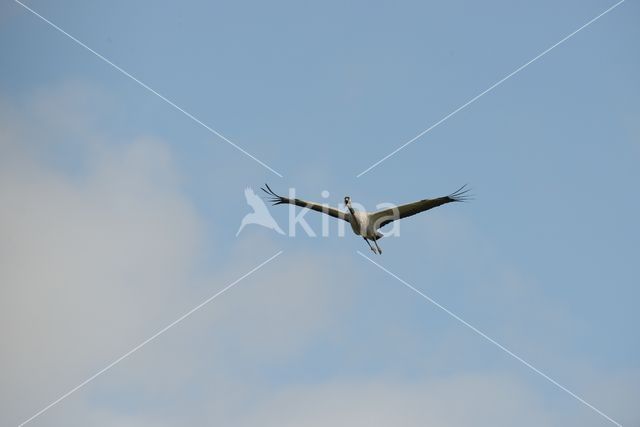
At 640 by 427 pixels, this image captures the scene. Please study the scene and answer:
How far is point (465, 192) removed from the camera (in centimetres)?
6116

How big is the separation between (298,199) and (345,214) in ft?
7.57

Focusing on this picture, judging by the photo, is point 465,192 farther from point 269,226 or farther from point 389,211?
point 269,226

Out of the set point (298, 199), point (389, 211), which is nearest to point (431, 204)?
point (389, 211)

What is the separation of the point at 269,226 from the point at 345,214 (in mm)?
3570

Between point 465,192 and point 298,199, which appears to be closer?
point 465,192

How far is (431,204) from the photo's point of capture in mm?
62625

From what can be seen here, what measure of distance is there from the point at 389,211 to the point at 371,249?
5.91 feet

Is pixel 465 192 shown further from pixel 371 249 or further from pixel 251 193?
pixel 251 193

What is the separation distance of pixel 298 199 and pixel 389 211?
4524 mm

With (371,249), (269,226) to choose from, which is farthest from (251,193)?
(371,249)

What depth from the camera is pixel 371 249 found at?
207 feet

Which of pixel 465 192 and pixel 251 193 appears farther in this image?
pixel 251 193

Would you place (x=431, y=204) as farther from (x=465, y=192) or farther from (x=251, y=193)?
(x=251, y=193)

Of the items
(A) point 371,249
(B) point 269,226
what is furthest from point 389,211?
(B) point 269,226
